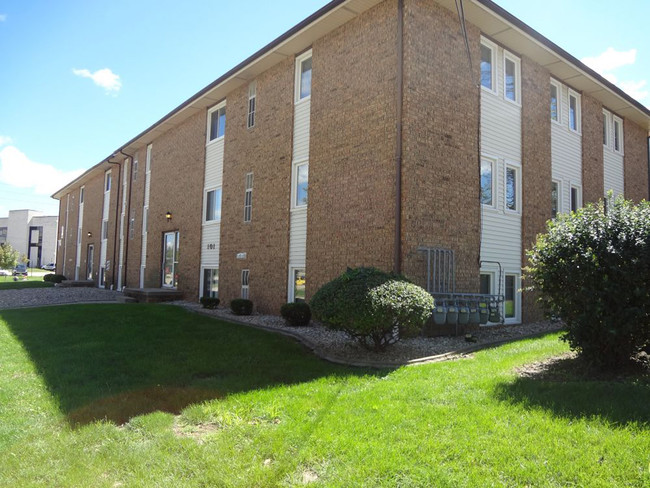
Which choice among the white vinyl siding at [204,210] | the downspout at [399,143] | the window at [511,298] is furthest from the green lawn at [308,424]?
the white vinyl siding at [204,210]

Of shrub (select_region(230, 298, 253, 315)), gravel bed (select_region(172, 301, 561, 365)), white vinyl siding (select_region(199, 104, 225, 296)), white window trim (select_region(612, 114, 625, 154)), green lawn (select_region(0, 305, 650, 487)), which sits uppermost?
white window trim (select_region(612, 114, 625, 154))

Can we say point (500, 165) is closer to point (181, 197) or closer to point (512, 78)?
point (512, 78)

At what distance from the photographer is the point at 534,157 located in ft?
42.7

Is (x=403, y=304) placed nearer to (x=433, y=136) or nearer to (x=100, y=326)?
(x=433, y=136)

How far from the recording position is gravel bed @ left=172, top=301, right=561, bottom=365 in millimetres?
7609

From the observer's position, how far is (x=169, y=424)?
4.52m

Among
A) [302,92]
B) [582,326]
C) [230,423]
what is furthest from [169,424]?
[302,92]

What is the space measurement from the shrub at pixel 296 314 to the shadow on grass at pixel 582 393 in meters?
5.67

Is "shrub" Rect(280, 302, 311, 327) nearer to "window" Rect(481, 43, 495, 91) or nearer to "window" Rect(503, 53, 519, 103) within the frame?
"window" Rect(481, 43, 495, 91)

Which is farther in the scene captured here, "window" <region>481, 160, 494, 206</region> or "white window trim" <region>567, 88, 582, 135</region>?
"white window trim" <region>567, 88, 582, 135</region>

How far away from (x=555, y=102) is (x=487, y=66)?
142 inches

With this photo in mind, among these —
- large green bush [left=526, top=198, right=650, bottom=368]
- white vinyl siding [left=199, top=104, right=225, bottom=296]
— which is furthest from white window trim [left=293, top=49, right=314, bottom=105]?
large green bush [left=526, top=198, right=650, bottom=368]

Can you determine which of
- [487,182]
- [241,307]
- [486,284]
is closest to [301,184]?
[241,307]

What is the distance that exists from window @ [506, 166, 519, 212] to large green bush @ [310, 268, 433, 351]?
572 cm
